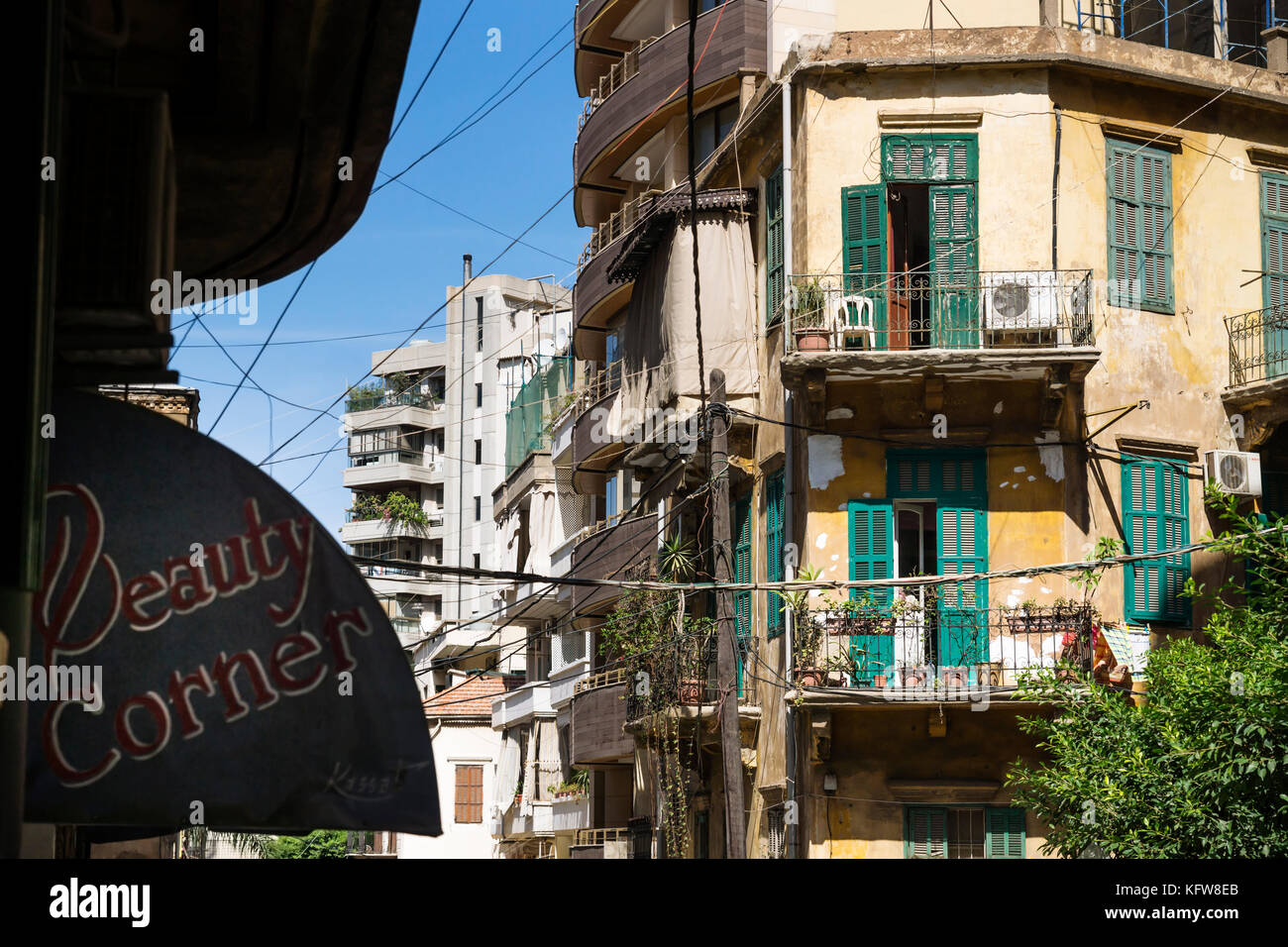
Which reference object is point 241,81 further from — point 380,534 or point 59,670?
point 380,534

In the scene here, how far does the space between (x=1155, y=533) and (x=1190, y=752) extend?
25.1ft

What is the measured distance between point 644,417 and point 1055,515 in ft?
23.9

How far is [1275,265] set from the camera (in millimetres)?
22984

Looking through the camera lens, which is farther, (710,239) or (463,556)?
(463,556)

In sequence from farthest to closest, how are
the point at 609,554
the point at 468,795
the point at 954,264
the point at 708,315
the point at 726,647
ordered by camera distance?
the point at 468,795, the point at 609,554, the point at 708,315, the point at 954,264, the point at 726,647

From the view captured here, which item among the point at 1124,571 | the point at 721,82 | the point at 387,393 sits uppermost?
the point at 387,393

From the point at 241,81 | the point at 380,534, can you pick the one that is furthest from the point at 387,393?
the point at 241,81

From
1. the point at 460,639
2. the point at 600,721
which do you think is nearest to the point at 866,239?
the point at 600,721

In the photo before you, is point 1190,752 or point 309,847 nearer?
point 1190,752

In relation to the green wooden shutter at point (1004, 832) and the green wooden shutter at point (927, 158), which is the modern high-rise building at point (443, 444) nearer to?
the green wooden shutter at point (927, 158)

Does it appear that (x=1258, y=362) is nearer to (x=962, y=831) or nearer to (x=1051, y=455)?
(x=1051, y=455)

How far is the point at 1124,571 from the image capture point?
838 inches
